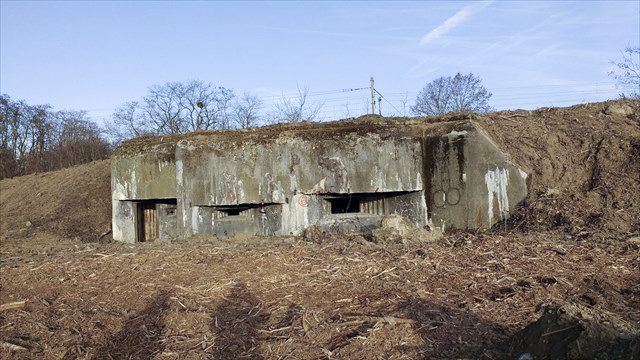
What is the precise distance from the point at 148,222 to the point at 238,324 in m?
7.07

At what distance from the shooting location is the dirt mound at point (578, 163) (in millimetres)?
8000

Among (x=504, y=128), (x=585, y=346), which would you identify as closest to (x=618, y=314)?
(x=585, y=346)

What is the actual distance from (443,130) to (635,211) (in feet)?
10.2

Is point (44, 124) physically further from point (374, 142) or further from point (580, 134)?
point (580, 134)

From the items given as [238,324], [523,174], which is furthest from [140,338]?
[523,174]

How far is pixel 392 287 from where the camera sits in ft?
18.4

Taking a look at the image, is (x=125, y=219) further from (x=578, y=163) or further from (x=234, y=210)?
(x=578, y=163)

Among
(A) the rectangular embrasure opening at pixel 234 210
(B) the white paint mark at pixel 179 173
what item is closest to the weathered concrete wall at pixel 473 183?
(A) the rectangular embrasure opening at pixel 234 210

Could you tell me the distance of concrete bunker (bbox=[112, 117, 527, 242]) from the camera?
9.07 meters

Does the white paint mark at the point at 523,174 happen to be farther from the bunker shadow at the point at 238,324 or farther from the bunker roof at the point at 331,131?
the bunker shadow at the point at 238,324

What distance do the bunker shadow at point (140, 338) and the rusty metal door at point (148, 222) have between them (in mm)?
5939

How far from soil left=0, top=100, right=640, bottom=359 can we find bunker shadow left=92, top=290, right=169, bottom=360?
0.07 ft

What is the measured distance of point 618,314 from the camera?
449cm

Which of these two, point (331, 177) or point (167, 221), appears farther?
point (167, 221)
